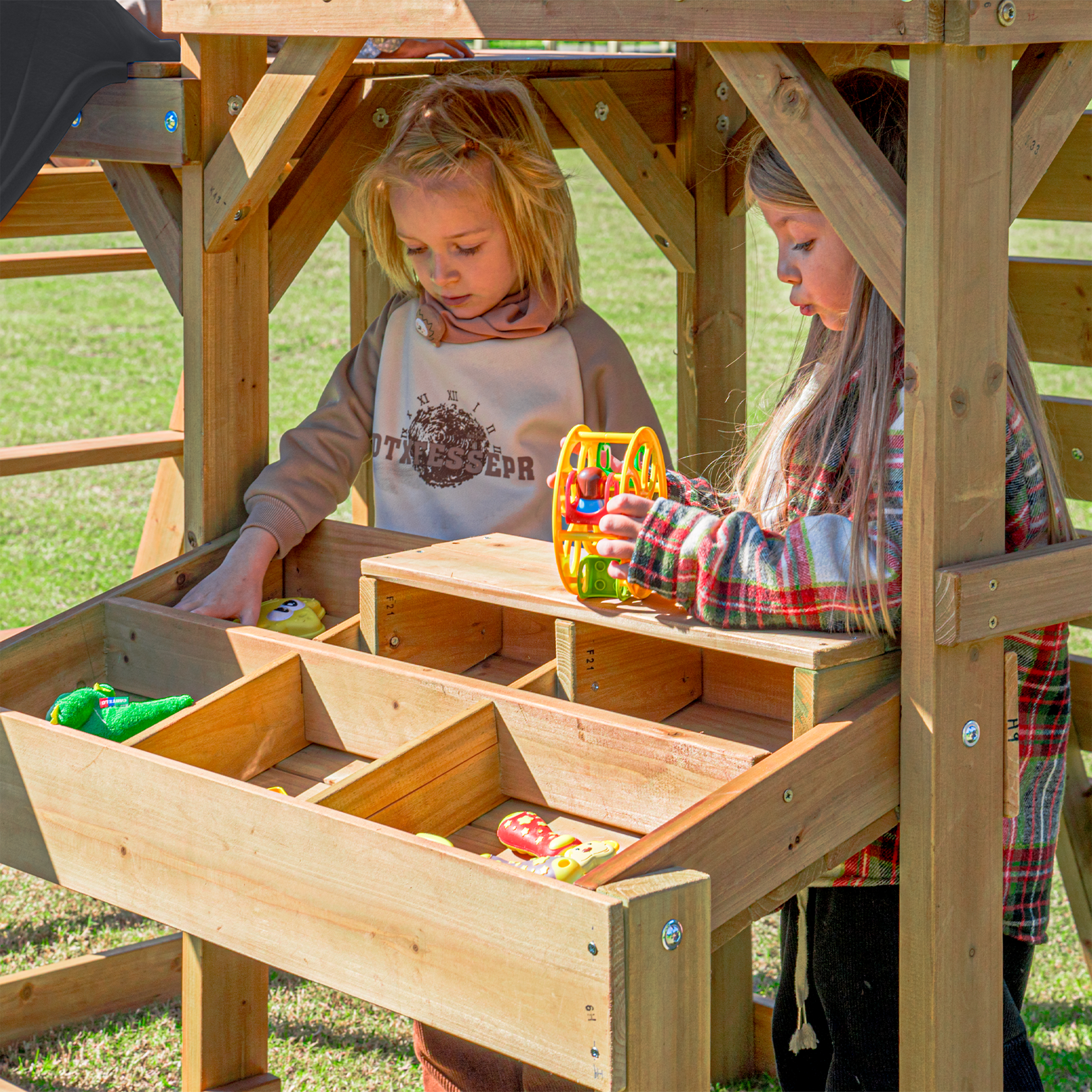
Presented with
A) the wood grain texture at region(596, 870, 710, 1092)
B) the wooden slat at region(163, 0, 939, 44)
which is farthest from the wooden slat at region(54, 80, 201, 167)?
the wood grain texture at region(596, 870, 710, 1092)

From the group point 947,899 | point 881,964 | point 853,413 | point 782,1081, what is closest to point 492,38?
point 853,413

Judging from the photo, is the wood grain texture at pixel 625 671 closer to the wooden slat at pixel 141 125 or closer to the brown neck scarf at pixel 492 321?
the brown neck scarf at pixel 492 321

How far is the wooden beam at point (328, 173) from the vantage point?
3.11 meters

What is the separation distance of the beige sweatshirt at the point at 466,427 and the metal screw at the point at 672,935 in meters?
1.49

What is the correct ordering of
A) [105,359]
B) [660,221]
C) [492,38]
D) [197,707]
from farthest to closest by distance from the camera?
[105,359]
[660,221]
[197,707]
[492,38]

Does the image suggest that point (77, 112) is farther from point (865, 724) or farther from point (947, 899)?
point (947, 899)

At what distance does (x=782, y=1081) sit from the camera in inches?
113

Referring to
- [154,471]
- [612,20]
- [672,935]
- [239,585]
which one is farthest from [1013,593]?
[154,471]

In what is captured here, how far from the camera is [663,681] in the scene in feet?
7.84

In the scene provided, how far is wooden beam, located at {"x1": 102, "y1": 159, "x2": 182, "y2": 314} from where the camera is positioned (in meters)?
2.98

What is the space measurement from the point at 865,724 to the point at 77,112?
1.96m

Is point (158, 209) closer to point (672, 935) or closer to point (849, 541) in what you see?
point (849, 541)

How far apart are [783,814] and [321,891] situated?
577mm

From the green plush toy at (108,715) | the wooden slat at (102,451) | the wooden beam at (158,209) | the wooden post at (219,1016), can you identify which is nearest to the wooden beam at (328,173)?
the wooden beam at (158,209)
